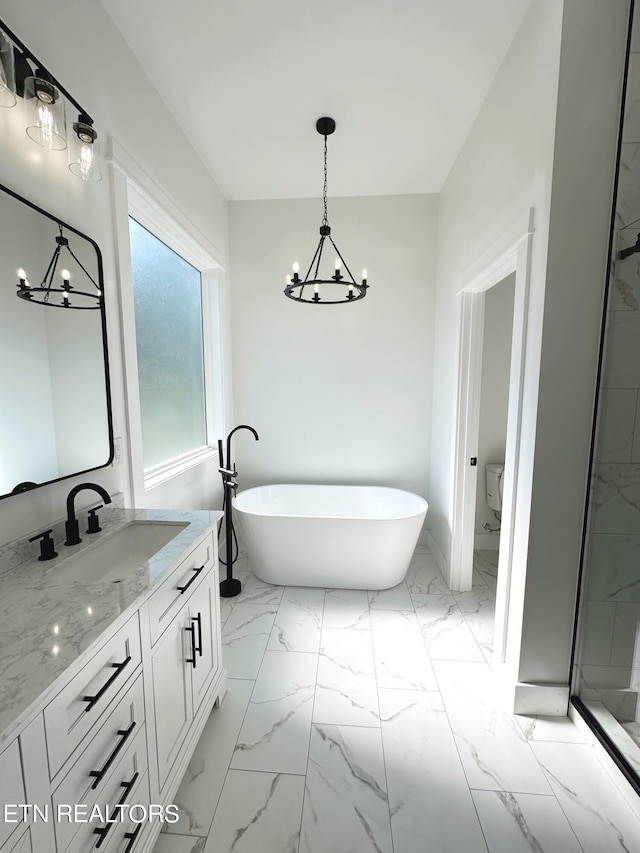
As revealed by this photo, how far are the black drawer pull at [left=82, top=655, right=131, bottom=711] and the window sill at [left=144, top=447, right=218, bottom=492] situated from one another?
1.07 m

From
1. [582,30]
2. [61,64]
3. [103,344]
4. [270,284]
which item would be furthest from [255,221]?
[582,30]

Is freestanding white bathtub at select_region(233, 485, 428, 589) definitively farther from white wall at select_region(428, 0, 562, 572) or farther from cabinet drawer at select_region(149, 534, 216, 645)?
cabinet drawer at select_region(149, 534, 216, 645)

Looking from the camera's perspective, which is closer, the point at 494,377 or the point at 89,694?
the point at 89,694

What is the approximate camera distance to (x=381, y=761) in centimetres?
138

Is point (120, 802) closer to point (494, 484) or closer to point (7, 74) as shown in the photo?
point (7, 74)

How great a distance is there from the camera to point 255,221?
3.04m

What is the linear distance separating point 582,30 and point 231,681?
2.97 meters

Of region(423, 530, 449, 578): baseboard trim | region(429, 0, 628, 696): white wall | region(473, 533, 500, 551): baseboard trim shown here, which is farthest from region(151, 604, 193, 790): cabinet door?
region(473, 533, 500, 551): baseboard trim

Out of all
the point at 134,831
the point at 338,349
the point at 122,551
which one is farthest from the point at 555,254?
the point at 134,831

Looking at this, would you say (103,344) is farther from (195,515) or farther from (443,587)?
(443,587)

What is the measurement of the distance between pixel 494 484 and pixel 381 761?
217 centimetres

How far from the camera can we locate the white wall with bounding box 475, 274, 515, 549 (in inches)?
117

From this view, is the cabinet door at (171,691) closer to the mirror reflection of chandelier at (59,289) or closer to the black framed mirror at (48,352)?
the black framed mirror at (48,352)

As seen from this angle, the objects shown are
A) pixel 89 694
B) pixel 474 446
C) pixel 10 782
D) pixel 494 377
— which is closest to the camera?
pixel 10 782
